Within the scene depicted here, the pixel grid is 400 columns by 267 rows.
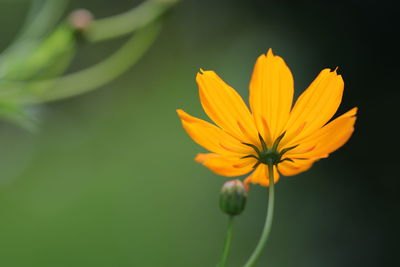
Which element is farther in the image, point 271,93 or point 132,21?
point 132,21

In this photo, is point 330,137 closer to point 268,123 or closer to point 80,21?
point 268,123

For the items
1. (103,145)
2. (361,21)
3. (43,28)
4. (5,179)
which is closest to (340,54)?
(361,21)

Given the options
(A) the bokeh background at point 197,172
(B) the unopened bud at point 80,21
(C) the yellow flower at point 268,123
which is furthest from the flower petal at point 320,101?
(A) the bokeh background at point 197,172

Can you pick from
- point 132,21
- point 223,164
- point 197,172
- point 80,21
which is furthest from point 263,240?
point 197,172

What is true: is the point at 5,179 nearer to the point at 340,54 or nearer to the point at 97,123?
the point at 97,123

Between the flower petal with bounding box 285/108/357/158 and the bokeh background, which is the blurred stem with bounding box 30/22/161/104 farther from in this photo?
the bokeh background

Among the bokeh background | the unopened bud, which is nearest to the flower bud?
the unopened bud

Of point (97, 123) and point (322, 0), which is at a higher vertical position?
point (322, 0)

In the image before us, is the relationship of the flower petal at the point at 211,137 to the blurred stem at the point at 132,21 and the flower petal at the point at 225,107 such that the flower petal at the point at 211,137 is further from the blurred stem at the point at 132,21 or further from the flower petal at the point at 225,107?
the blurred stem at the point at 132,21
